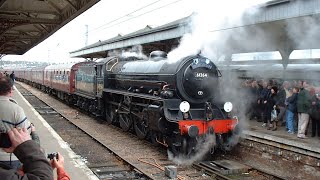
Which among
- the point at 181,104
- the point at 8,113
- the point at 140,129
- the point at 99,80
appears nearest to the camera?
the point at 8,113

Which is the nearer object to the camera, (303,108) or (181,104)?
(181,104)

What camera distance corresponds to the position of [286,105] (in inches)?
407

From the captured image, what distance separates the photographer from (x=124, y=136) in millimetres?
11156

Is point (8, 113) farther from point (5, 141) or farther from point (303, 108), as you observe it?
point (303, 108)

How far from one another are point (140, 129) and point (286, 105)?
4.22 m

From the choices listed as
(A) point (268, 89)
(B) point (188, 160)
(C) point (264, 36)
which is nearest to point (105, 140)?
(B) point (188, 160)

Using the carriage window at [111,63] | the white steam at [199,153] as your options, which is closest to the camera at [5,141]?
the white steam at [199,153]

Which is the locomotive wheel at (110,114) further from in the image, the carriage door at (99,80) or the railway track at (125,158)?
the carriage door at (99,80)

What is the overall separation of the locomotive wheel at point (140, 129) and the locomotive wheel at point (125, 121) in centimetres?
44

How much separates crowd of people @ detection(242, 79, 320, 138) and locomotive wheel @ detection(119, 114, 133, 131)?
421 cm

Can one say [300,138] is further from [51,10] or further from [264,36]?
[51,10]

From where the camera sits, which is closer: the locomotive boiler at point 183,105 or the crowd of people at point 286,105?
the locomotive boiler at point 183,105

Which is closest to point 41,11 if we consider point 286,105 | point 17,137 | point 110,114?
point 110,114

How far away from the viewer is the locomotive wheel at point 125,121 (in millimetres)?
11022
